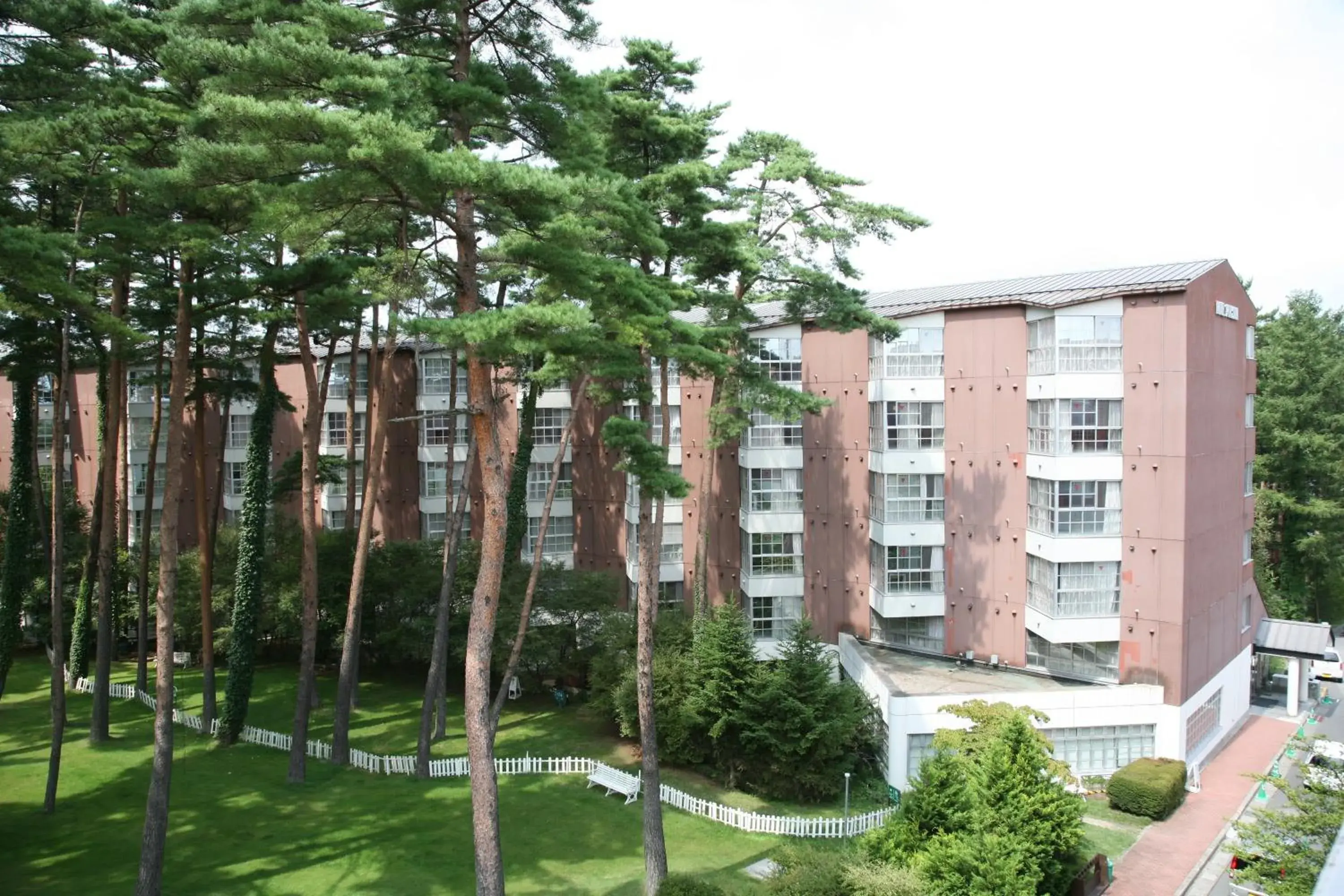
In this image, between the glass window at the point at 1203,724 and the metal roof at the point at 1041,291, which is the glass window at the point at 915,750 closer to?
the glass window at the point at 1203,724

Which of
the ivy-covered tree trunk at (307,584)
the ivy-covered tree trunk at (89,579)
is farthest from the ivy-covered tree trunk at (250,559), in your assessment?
the ivy-covered tree trunk at (89,579)

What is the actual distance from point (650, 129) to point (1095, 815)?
822 inches

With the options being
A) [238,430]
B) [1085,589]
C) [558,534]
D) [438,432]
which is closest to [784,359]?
[1085,589]

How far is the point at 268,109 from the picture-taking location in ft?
35.6

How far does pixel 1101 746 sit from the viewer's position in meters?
25.2

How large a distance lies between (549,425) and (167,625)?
68.4 ft

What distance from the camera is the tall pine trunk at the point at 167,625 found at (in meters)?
16.6

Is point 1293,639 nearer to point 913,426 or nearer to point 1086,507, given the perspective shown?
point 1086,507

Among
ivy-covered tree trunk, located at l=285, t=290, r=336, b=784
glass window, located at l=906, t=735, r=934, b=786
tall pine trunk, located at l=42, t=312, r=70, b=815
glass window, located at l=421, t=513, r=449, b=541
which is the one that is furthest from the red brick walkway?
glass window, located at l=421, t=513, r=449, b=541

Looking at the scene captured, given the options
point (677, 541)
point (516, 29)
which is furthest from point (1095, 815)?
point (516, 29)

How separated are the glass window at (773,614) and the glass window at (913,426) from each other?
6654 millimetres

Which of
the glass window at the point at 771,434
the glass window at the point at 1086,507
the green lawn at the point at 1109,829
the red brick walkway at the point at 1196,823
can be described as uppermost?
the glass window at the point at 771,434

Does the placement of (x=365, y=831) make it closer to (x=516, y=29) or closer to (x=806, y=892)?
(x=806, y=892)

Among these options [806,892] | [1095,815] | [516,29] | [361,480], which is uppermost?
[516,29]
